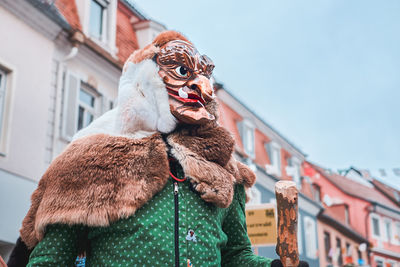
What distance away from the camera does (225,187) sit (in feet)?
7.33

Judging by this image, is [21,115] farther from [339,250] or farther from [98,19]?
[339,250]

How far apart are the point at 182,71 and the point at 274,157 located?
1793 cm

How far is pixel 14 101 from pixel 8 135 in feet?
1.72

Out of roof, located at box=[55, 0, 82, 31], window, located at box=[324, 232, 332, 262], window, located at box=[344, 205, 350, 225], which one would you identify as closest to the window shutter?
roof, located at box=[55, 0, 82, 31]

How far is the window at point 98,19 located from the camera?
10.3 meters

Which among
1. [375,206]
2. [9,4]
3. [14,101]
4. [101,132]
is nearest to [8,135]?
[14,101]

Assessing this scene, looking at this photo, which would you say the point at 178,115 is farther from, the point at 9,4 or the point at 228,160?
the point at 9,4

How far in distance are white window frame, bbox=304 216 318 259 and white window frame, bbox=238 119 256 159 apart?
4709 millimetres

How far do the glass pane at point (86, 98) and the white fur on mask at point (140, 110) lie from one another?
7.54 m

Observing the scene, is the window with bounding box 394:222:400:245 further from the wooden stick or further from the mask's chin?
the wooden stick

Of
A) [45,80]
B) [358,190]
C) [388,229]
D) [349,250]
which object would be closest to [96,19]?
[45,80]

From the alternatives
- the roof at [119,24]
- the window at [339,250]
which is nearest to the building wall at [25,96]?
the roof at [119,24]

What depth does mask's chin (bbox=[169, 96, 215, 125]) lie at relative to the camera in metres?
2.29

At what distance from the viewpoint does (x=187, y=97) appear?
2342 millimetres
